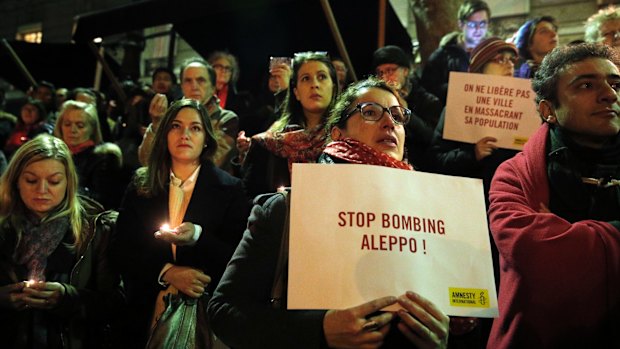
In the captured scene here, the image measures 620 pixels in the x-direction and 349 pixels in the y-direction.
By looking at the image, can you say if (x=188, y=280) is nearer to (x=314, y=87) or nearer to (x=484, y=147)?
(x=314, y=87)

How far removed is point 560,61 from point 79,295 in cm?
297

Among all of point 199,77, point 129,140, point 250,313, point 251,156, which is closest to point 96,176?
point 129,140

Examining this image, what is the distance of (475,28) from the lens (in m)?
4.75

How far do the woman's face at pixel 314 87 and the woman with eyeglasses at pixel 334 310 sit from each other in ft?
4.37

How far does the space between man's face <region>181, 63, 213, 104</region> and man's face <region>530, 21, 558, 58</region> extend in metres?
2.77

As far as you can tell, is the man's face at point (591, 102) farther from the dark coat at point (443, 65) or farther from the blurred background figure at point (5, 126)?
the blurred background figure at point (5, 126)

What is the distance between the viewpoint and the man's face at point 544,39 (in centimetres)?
430

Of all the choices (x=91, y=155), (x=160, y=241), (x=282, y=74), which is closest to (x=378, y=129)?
(x=160, y=241)

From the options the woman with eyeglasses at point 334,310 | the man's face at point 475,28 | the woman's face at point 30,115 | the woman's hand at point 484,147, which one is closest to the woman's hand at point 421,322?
the woman with eyeglasses at point 334,310

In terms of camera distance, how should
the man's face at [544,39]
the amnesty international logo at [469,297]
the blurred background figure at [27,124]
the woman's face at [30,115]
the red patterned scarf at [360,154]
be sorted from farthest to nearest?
the woman's face at [30,115], the blurred background figure at [27,124], the man's face at [544,39], the red patterned scarf at [360,154], the amnesty international logo at [469,297]

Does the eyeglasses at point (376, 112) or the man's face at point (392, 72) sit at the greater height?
the man's face at point (392, 72)

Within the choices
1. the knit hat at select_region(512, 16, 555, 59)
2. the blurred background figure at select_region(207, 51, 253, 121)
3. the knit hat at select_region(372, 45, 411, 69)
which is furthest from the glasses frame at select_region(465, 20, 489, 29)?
the blurred background figure at select_region(207, 51, 253, 121)

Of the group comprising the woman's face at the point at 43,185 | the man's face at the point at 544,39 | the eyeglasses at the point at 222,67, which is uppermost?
the man's face at the point at 544,39

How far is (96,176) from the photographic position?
181 inches
